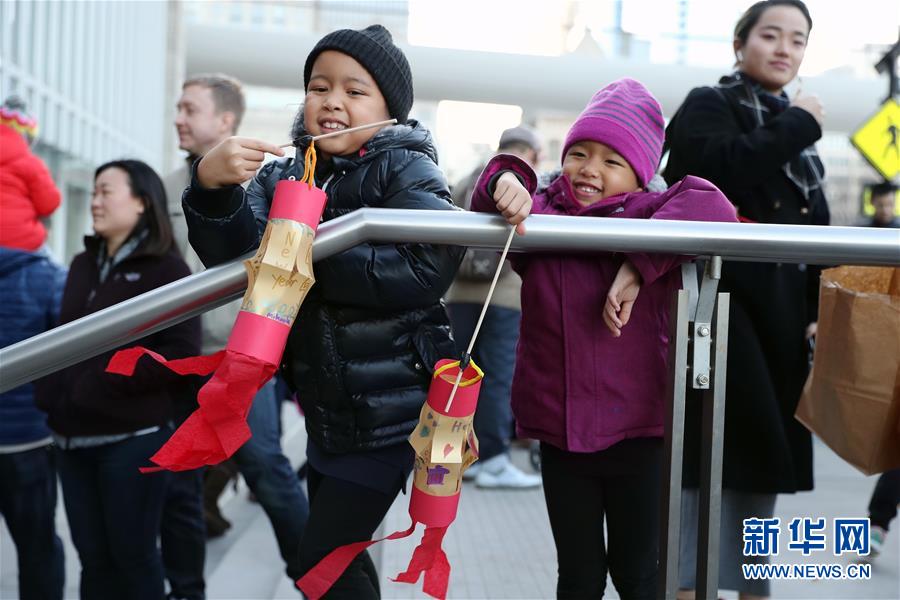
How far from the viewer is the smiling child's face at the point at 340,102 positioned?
2039 millimetres

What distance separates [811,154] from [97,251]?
2214 millimetres

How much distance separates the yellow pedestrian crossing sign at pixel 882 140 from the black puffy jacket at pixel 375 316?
318 inches

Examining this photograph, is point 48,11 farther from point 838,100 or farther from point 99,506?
point 838,100

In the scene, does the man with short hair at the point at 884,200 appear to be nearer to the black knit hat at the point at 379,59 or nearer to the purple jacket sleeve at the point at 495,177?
the black knit hat at the point at 379,59

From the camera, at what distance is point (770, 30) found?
2744mm

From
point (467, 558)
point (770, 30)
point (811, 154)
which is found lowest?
point (467, 558)

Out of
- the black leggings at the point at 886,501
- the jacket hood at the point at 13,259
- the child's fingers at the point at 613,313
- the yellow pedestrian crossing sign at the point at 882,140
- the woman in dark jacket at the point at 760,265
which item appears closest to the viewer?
the child's fingers at the point at 613,313

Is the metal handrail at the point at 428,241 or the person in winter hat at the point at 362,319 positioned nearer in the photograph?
the metal handrail at the point at 428,241

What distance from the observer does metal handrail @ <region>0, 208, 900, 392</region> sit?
167 cm

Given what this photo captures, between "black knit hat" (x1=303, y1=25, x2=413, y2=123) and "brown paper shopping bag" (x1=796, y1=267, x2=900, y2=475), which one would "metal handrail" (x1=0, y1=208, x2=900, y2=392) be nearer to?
"brown paper shopping bag" (x1=796, y1=267, x2=900, y2=475)

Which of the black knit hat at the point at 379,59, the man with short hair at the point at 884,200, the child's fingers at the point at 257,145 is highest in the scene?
the black knit hat at the point at 379,59

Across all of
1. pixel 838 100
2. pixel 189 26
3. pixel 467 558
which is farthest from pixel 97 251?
pixel 838 100

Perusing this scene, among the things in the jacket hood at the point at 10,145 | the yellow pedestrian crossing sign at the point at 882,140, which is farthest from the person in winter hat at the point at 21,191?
the yellow pedestrian crossing sign at the point at 882,140

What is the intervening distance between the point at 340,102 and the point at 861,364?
1.21 meters
